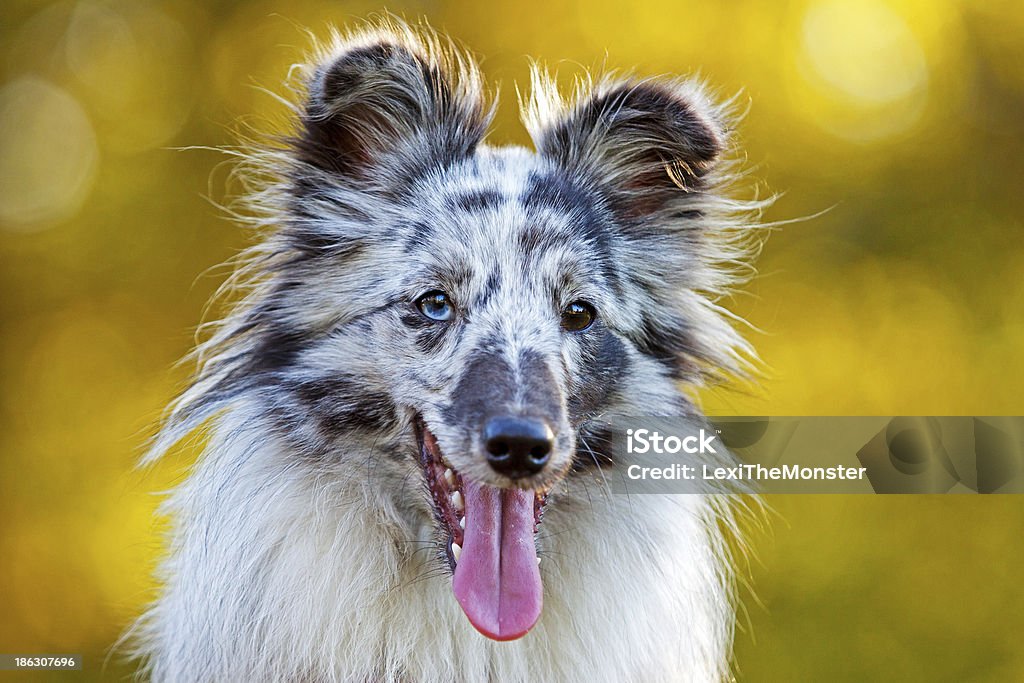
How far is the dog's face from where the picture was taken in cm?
292

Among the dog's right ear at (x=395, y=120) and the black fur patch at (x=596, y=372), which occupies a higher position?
the dog's right ear at (x=395, y=120)

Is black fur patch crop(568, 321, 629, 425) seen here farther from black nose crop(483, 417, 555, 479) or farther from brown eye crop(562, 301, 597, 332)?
black nose crop(483, 417, 555, 479)

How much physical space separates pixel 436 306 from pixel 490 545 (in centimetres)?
77

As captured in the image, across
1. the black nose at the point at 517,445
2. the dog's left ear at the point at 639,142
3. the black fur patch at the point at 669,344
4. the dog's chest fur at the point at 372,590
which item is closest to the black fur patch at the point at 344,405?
the dog's chest fur at the point at 372,590

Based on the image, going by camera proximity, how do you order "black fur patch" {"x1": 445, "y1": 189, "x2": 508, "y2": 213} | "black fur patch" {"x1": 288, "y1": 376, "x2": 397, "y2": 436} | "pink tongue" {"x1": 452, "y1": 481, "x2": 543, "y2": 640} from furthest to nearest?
"black fur patch" {"x1": 445, "y1": 189, "x2": 508, "y2": 213}, "black fur patch" {"x1": 288, "y1": 376, "x2": 397, "y2": 436}, "pink tongue" {"x1": 452, "y1": 481, "x2": 543, "y2": 640}

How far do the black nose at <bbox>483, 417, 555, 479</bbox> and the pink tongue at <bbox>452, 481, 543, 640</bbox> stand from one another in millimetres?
181

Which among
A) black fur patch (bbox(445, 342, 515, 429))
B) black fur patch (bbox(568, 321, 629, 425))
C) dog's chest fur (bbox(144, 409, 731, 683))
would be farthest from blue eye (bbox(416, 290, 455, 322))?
dog's chest fur (bbox(144, 409, 731, 683))

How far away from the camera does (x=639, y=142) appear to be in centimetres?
362

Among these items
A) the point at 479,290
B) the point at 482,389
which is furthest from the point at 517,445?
the point at 479,290

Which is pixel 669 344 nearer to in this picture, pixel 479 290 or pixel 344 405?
pixel 479 290

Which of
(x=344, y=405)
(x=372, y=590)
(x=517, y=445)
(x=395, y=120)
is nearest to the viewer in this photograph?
(x=517, y=445)

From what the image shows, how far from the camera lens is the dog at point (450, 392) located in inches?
119

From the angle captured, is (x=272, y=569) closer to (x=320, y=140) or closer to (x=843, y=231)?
(x=320, y=140)

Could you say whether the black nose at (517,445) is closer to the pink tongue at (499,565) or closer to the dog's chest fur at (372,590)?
the pink tongue at (499,565)
